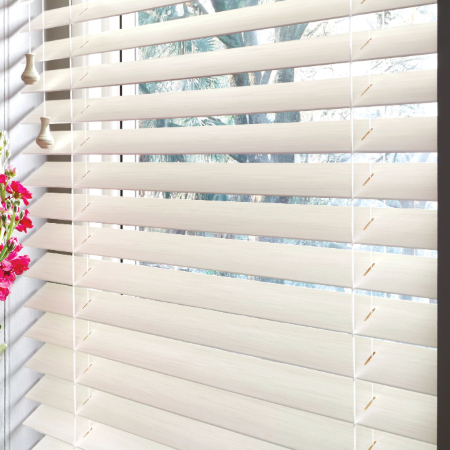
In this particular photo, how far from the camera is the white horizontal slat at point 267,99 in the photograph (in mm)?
679

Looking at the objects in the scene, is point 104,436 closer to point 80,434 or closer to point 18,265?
point 80,434

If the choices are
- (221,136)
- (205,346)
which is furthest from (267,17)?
(205,346)

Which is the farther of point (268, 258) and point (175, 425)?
point (175, 425)

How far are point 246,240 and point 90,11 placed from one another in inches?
21.2

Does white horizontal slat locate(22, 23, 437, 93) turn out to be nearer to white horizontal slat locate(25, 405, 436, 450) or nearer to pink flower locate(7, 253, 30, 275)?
pink flower locate(7, 253, 30, 275)

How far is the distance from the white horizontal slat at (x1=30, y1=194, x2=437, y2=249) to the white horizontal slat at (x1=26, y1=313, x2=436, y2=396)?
0.15 meters

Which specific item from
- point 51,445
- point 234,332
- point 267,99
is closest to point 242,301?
point 234,332

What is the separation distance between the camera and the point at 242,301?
0.82 m

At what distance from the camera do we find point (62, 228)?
1.07m

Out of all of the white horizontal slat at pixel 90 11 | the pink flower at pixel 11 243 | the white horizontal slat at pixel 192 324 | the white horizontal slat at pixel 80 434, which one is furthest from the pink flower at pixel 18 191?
the white horizontal slat at pixel 80 434

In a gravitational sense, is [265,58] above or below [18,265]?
above

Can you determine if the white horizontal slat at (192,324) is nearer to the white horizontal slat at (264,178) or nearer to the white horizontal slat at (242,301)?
the white horizontal slat at (242,301)

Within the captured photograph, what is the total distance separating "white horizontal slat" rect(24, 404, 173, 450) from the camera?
1.00 meters

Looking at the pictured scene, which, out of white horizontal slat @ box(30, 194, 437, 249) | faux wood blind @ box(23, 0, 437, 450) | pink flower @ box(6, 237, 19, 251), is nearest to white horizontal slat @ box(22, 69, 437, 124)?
faux wood blind @ box(23, 0, 437, 450)
